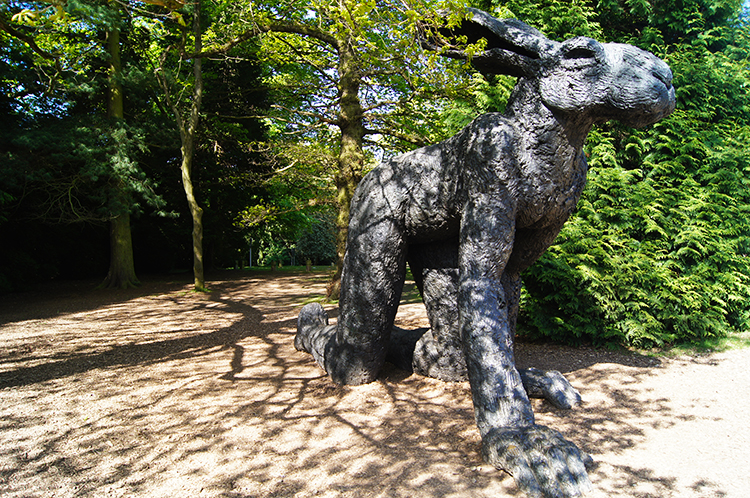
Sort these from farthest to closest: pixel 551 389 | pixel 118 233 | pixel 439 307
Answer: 1. pixel 118 233
2. pixel 439 307
3. pixel 551 389

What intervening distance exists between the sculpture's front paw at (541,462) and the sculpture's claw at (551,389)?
3.30ft

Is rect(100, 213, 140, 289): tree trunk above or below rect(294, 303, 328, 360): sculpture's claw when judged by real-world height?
above

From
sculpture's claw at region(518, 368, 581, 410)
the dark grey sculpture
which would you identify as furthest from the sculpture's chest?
sculpture's claw at region(518, 368, 581, 410)

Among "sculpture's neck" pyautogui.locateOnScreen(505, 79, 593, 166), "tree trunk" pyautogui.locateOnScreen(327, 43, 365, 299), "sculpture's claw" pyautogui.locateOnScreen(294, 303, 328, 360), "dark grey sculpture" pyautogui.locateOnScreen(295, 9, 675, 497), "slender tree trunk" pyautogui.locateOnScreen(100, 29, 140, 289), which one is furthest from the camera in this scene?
"slender tree trunk" pyautogui.locateOnScreen(100, 29, 140, 289)

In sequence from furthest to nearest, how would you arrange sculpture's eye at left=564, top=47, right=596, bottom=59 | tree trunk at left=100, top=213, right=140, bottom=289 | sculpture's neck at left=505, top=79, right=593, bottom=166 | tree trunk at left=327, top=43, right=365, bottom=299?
tree trunk at left=100, top=213, right=140, bottom=289 → tree trunk at left=327, top=43, right=365, bottom=299 → sculpture's neck at left=505, top=79, right=593, bottom=166 → sculpture's eye at left=564, top=47, right=596, bottom=59

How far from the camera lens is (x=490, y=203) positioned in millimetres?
3094

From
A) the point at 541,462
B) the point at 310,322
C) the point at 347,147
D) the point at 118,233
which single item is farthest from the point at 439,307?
the point at 118,233

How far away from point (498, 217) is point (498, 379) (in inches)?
42.8

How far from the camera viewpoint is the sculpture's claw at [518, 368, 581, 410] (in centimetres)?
367

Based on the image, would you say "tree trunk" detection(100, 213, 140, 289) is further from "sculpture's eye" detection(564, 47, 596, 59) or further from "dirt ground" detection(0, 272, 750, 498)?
"sculpture's eye" detection(564, 47, 596, 59)

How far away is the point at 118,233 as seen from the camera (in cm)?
1237

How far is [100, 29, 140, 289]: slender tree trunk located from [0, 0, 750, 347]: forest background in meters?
0.05

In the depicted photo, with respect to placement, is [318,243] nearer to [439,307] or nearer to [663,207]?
[663,207]

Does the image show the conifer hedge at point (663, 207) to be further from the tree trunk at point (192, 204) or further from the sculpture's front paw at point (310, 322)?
the tree trunk at point (192, 204)
